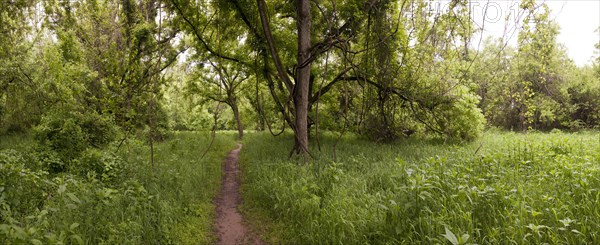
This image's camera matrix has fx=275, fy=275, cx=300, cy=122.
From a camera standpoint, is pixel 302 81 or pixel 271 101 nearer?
pixel 302 81

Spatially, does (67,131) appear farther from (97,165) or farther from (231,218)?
(231,218)

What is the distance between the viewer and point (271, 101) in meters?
15.3

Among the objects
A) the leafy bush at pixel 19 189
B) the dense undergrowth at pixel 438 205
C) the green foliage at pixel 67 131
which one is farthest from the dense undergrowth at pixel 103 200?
the dense undergrowth at pixel 438 205

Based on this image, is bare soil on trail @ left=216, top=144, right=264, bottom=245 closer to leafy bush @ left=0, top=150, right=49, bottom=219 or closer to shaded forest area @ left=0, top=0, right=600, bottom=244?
shaded forest area @ left=0, top=0, right=600, bottom=244

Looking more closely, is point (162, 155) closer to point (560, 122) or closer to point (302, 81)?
point (302, 81)

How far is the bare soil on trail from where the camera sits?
474cm

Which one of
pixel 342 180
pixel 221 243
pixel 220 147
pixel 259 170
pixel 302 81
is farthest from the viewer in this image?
pixel 220 147

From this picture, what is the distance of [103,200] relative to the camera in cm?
388

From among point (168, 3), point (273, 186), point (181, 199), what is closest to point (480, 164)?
point (273, 186)

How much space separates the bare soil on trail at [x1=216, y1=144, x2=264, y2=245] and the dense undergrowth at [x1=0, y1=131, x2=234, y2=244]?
219 mm

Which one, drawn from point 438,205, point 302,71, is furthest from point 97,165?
point 438,205

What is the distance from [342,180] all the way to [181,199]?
3.33 meters

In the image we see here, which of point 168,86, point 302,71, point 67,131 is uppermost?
point 302,71

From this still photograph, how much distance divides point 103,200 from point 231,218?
2364 mm
